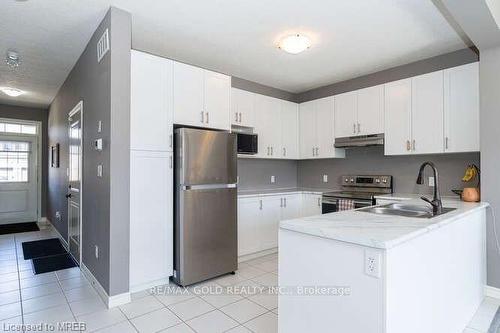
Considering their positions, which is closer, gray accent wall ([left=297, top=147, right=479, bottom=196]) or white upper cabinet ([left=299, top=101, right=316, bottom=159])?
gray accent wall ([left=297, top=147, right=479, bottom=196])

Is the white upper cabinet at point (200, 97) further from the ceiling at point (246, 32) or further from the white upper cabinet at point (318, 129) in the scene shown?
the white upper cabinet at point (318, 129)

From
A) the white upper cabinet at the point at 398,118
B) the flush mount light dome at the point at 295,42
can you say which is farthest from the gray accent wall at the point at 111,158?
the white upper cabinet at the point at 398,118

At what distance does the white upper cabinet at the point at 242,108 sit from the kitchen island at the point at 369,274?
255 cm

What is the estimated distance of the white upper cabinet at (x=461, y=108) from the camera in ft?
10.1

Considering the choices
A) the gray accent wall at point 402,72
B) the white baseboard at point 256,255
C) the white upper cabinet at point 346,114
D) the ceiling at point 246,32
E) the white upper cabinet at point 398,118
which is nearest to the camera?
the ceiling at point 246,32

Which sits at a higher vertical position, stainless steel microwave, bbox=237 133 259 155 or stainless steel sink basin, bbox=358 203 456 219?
stainless steel microwave, bbox=237 133 259 155

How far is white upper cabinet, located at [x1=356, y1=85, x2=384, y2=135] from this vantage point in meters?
3.90

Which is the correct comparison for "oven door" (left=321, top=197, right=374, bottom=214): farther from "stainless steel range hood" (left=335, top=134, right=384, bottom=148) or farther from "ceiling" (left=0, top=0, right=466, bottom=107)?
"ceiling" (left=0, top=0, right=466, bottom=107)

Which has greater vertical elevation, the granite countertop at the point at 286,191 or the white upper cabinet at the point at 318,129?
the white upper cabinet at the point at 318,129

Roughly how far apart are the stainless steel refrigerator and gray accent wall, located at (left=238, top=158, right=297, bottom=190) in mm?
1221

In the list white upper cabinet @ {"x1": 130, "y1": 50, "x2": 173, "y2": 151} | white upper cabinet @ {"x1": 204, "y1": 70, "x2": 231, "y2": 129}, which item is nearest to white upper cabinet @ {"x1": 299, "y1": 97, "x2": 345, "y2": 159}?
white upper cabinet @ {"x1": 204, "y1": 70, "x2": 231, "y2": 129}

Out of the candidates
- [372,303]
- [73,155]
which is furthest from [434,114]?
[73,155]

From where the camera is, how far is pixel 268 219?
13.5ft

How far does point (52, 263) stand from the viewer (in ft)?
12.2
